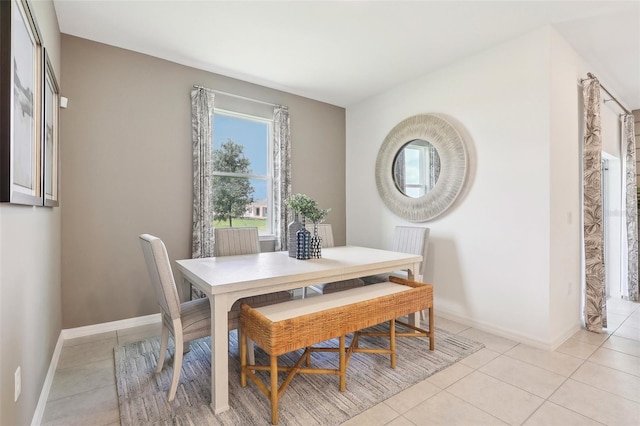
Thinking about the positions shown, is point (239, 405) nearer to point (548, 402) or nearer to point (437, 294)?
point (548, 402)

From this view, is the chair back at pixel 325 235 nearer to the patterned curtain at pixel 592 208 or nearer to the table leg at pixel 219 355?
the table leg at pixel 219 355

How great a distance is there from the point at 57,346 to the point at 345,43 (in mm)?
3587

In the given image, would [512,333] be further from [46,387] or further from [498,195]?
[46,387]

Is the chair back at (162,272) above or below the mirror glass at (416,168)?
below

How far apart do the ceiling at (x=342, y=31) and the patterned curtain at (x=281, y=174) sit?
61 centimetres

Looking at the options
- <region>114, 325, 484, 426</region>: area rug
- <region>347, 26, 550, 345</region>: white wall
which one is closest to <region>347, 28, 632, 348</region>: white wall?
<region>347, 26, 550, 345</region>: white wall

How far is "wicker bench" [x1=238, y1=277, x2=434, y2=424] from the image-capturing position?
1.71 meters

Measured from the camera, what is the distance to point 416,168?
3693 mm

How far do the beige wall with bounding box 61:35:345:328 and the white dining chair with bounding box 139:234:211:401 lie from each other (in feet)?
4.33

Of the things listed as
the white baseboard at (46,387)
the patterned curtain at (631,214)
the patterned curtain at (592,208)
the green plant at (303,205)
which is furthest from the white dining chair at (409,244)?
the patterned curtain at (631,214)

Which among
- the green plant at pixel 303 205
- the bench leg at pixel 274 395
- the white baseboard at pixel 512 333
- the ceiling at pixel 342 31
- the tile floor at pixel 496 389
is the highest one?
the ceiling at pixel 342 31

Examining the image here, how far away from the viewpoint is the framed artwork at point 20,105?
119cm

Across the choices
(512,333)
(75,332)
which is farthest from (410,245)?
(75,332)

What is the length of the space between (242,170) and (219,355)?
2522 mm
